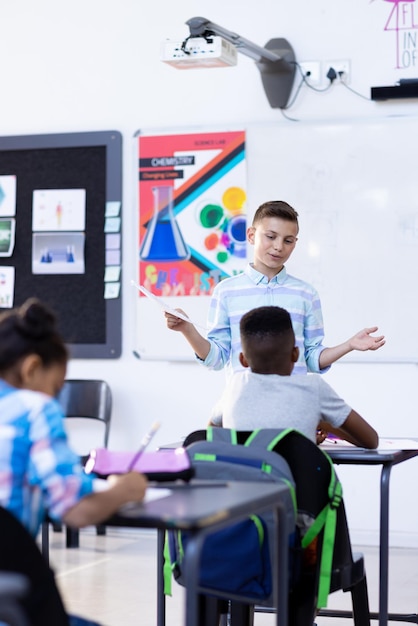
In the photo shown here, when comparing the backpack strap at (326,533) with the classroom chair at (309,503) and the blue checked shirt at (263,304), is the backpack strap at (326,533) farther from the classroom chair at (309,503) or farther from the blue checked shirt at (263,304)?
the blue checked shirt at (263,304)

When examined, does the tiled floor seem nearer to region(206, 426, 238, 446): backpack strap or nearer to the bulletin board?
the bulletin board

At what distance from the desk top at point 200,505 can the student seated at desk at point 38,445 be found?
4 centimetres

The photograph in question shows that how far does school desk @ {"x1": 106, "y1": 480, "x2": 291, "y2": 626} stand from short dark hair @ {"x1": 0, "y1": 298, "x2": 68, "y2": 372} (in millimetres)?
296

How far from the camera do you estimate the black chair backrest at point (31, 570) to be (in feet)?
5.41

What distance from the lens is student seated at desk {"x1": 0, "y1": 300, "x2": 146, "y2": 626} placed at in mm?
1687

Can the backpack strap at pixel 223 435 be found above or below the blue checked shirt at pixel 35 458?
below

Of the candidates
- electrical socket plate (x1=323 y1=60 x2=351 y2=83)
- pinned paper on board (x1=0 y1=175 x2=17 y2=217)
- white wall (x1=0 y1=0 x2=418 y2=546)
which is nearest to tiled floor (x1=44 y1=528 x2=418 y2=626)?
white wall (x1=0 y1=0 x2=418 y2=546)

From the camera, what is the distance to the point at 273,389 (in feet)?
8.22

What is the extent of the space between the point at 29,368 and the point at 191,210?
3588 mm

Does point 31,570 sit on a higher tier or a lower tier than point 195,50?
lower

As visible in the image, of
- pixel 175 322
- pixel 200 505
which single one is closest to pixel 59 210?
pixel 175 322

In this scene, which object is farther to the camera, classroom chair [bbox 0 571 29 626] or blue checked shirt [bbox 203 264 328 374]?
blue checked shirt [bbox 203 264 328 374]

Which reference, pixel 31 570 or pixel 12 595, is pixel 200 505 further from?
pixel 12 595

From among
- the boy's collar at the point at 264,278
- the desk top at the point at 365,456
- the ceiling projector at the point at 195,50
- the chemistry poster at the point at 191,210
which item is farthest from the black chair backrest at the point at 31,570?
the chemistry poster at the point at 191,210
